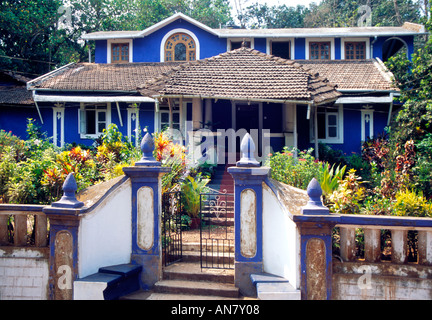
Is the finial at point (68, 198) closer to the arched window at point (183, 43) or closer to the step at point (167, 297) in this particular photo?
→ the step at point (167, 297)

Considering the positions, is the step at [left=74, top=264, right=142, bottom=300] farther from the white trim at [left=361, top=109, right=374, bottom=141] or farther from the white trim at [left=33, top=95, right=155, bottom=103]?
the white trim at [left=361, top=109, right=374, bottom=141]

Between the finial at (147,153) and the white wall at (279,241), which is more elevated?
the finial at (147,153)

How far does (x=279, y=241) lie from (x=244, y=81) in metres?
7.04

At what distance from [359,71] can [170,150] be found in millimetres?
10675

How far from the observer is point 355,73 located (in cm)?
1557

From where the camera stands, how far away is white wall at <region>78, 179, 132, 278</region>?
5.12 meters

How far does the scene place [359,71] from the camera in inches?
620

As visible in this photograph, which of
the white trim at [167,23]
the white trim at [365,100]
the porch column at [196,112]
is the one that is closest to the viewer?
the porch column at [196,112]

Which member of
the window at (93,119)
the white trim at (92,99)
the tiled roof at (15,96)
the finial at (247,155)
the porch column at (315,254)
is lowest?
the porch column at (315,254)

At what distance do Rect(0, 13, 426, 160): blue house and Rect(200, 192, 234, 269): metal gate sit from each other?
382 centimetres

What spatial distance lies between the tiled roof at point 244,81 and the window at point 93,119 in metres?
5.37

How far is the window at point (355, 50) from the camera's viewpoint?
682 inches

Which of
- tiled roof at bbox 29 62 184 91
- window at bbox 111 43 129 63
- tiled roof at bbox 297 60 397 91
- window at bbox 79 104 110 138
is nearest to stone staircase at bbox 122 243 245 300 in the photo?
tiled roof at bbox 297 60 397 91

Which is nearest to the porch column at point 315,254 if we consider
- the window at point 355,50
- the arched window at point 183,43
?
the arched window at point 183,43
